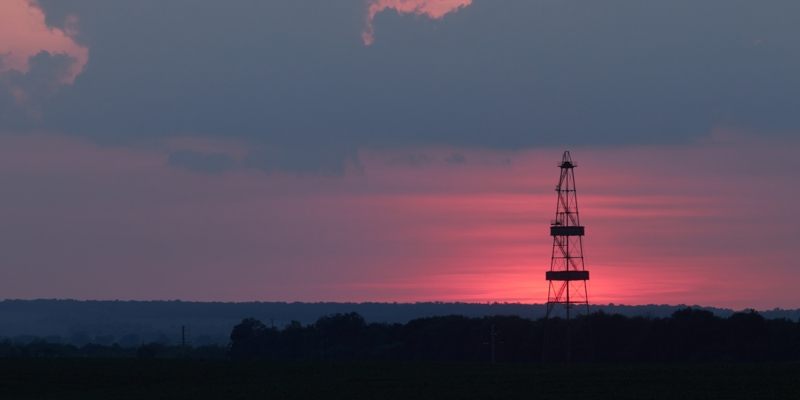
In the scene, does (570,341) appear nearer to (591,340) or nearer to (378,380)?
(591,340)

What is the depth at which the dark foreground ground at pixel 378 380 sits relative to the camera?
61.6m

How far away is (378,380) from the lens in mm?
74750

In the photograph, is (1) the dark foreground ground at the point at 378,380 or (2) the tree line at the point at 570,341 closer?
(1) the dark foreground ground at the point at 378,380

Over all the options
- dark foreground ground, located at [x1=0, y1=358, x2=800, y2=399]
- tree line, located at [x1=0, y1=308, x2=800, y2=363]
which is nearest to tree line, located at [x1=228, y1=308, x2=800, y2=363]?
tree line, located at [x1=0, y1=308, x2=800, y2=363]

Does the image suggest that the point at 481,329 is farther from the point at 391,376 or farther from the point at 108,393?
Result: the point at 108,393

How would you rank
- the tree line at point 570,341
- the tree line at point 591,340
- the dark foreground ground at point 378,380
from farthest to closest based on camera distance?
the tree line at point 570,341 → the tree line at point 591,340 → the dark foreground ground at point 378,380

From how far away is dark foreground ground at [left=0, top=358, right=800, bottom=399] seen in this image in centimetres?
6162

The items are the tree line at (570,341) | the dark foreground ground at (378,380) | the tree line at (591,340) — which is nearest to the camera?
the dark foreground ground at (378,380)

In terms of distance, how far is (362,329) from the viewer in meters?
168

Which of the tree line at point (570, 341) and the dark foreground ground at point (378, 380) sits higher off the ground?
the tree line at point (570, 341)

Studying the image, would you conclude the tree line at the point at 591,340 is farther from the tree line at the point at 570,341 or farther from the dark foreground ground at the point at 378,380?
the dark foreground ground at the point at 378,380

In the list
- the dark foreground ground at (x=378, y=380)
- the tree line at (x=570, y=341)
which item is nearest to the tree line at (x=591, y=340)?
the tree line at (x=570, y=341)

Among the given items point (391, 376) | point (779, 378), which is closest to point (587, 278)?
point (391, 376)

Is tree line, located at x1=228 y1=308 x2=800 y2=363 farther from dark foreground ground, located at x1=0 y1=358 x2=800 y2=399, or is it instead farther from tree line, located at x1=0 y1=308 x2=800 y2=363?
dark foreground ground, located at x1=0 y1=358 x2=800 y2=399
